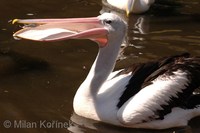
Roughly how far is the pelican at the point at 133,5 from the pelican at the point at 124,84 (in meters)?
2.70

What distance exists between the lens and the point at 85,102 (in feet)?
14.3

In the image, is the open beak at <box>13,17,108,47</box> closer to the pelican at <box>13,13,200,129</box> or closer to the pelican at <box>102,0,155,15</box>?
the pelican at <box>13,13,200,129</box>

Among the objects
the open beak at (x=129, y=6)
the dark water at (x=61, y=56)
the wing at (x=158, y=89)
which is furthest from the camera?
the open beak at (x=129, y=6)

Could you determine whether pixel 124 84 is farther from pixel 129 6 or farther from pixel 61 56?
pixel 129 6

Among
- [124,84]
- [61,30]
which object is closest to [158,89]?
[124,84]

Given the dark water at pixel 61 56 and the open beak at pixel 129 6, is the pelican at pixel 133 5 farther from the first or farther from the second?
the dark water at pixel 61 56

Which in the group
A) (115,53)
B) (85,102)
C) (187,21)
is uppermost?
(115,53)

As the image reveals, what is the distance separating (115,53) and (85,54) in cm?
137

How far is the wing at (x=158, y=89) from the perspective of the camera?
415cm

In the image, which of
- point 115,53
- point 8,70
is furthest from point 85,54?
point 115,53

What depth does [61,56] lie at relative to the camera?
5668mm

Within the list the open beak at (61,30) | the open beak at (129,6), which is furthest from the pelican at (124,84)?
the open beak at (129,6)

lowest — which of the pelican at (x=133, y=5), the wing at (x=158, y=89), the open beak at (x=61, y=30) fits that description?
the pelican at (x=133, y=5)

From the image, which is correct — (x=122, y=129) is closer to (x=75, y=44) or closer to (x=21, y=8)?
(x=75, y=44)
